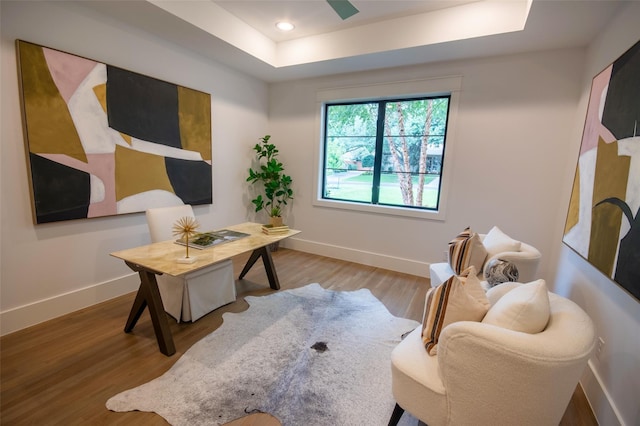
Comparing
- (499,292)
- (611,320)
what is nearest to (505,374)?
(499,292)

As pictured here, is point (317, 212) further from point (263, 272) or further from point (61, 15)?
point (61, 15)

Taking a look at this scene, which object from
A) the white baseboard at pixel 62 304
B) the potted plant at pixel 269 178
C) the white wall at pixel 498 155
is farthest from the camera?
the potted plant at pixel 269 178

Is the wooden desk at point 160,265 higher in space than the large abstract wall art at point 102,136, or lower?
lower

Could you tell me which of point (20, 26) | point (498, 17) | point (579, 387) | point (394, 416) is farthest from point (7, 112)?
point (579, 387)

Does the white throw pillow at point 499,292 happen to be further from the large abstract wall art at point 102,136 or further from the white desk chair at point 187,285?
the large abstract wall art at point 102,136

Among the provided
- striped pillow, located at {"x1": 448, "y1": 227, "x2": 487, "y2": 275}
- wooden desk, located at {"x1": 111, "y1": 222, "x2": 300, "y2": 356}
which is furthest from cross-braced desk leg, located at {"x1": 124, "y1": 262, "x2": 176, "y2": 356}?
striped pillow, located at {"x1": 448, "y1": 227, "x2": 487, "y2": 275}

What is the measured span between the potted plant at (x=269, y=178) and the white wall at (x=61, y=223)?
1.15 meters

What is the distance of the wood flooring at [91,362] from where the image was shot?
148 centimetres

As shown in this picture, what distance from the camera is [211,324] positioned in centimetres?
233

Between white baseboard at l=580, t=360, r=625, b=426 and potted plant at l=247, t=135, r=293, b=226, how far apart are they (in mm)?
3377

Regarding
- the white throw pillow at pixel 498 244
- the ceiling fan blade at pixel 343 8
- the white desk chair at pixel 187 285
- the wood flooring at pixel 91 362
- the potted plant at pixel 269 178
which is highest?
the ceiling fan blade at pixel 343 8

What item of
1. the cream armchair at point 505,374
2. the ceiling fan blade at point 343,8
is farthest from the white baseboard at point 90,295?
the ceiling fan blade at point 343,8

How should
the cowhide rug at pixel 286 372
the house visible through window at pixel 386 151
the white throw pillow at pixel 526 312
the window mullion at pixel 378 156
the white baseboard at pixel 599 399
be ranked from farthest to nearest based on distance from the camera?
the window mullion at pixel 378 156 < the house visible through window at pixel 386 151 < the cowhide rug at pixel 286 372 < the white baseboard at pixel 599 399 < the white throw pillow at pixel 526 312

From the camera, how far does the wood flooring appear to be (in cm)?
148
